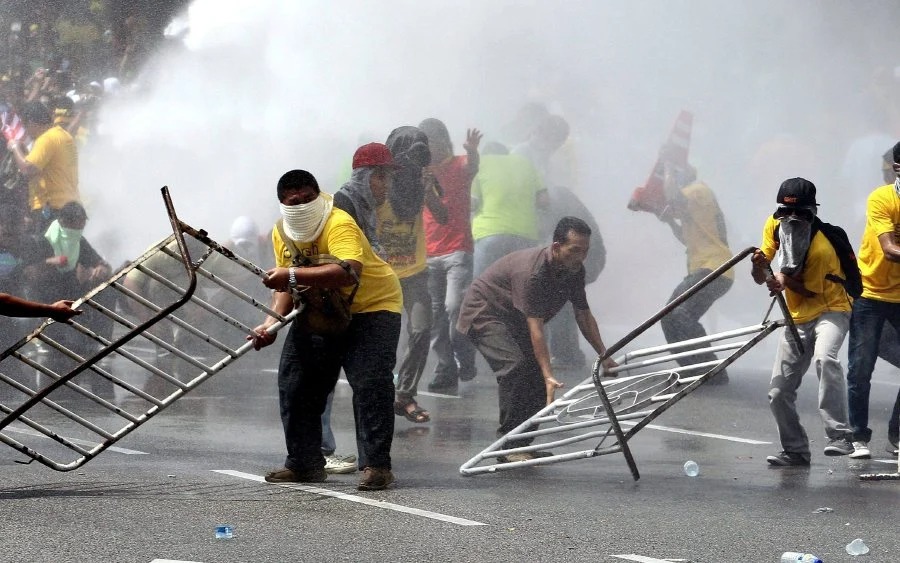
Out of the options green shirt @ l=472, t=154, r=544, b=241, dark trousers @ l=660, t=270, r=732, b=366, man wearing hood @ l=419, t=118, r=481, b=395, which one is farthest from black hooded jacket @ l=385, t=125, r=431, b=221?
dark trousers @ l=660, t=270, r=732, b=366

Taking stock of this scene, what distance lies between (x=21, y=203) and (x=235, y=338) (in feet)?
7.32

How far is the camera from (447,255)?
11.3 meters

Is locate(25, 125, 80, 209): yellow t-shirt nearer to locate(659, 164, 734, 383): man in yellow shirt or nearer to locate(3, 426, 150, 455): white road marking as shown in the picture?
locate(3, 426, 150, 455): white road marking

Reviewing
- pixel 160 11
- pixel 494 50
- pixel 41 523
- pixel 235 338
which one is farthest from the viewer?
pixel 160 11

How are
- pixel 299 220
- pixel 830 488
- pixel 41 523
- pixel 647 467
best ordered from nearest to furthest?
pixel 41 523
pixel 299 220
pixel 830 488
pixel 647 467

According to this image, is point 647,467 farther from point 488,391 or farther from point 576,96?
point 576,96

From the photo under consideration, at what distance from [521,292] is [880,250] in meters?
1.86

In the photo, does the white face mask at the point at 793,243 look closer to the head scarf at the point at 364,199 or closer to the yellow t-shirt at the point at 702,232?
the head scarf at the point at 364,199

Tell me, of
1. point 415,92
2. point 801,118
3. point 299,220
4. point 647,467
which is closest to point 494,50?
point 415,92

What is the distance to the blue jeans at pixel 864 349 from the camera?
8266 millimetres

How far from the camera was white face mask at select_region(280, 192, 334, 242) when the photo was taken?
6.54 meters

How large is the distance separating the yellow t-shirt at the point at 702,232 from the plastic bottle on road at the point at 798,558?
6.71 metres

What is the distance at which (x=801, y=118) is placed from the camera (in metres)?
15.6

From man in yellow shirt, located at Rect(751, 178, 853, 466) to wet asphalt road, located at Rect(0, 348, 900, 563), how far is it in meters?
0.29
